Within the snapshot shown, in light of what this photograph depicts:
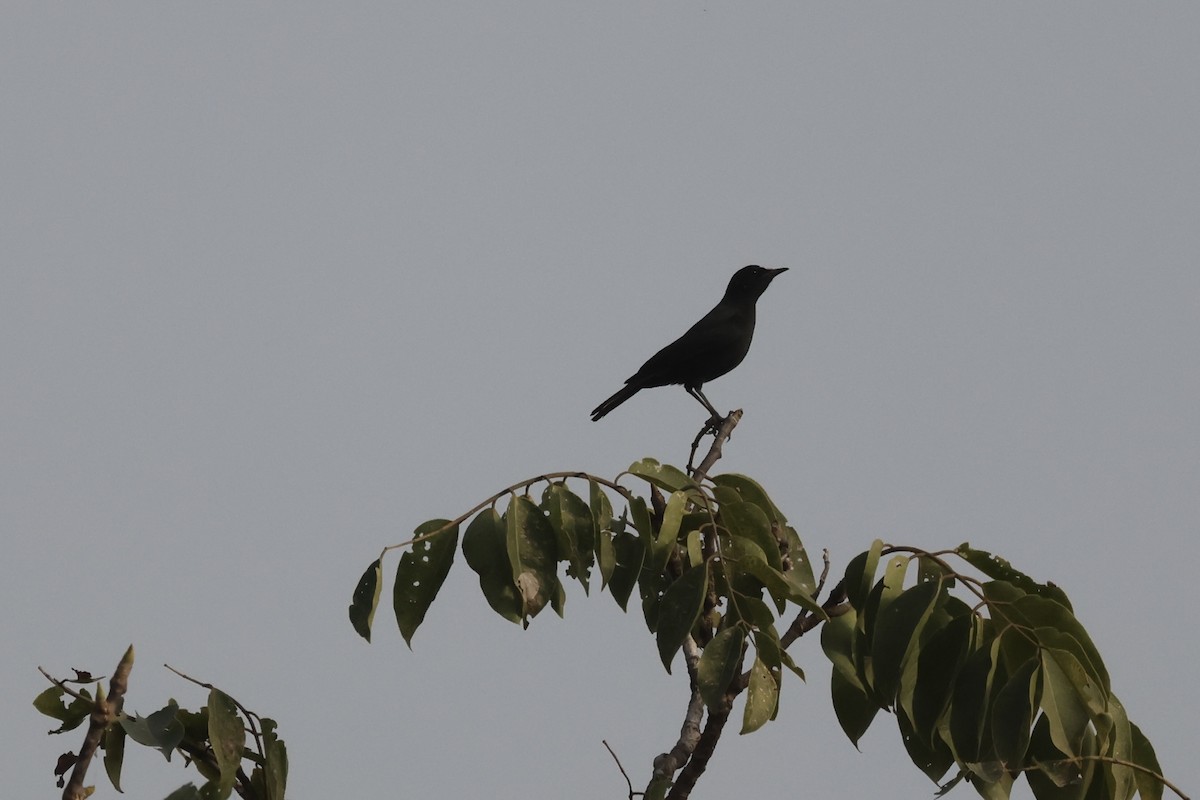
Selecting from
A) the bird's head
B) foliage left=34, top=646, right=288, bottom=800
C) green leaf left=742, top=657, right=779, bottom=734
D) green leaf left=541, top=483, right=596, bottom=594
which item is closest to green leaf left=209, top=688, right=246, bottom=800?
foliage left=34, top=646, right=288, bottom=800

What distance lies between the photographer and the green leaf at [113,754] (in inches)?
125

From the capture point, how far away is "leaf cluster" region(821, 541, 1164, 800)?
321 cm

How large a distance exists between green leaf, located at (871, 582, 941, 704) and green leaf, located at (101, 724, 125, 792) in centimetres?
174

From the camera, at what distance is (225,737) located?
3170 mm

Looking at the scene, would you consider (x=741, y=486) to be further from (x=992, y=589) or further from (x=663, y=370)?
(x=663, y=370)

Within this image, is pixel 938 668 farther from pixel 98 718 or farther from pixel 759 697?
pixel 98 718

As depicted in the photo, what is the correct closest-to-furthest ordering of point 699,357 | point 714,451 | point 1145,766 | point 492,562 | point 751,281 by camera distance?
1. point 1145,766
2. point 492,562
3. point 714,451
4. point 699,357
5. point 751,281

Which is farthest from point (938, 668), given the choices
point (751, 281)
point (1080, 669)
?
point (751, 281)

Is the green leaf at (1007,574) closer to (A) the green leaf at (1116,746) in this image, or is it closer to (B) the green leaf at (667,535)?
(A) the green leaf at (1116,746)

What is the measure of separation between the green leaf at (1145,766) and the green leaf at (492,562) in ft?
4.95

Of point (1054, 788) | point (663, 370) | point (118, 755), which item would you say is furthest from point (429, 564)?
point (663, 370)

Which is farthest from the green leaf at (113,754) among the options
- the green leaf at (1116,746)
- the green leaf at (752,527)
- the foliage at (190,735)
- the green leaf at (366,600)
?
the green leaf at (1116,746)

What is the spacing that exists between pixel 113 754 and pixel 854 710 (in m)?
1.73

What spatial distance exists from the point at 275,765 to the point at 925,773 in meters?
1.53
